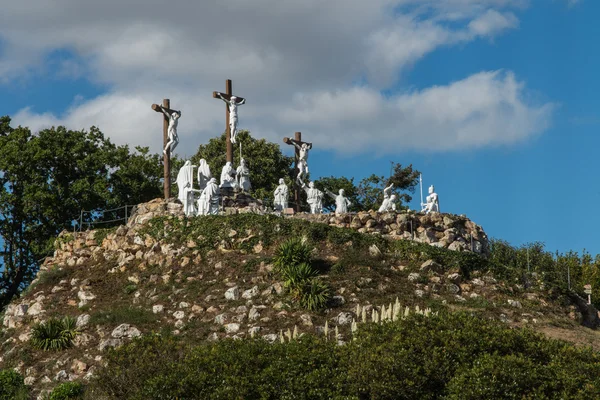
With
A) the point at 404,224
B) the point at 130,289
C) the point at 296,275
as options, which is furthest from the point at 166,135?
the point at 296,275

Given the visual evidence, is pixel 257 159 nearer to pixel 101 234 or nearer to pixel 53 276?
pixel 101 234

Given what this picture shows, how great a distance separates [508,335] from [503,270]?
1287cm

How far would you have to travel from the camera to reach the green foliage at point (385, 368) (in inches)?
746

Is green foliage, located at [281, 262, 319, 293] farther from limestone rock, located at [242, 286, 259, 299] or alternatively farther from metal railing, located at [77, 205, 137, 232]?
metal railing, located at [77, 205, 137, 232]

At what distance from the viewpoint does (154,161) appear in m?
49.4

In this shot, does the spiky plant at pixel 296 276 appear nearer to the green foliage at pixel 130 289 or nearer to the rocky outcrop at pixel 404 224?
the green foliage at pixel 130 289

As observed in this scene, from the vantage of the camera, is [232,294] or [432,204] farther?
[432,204]

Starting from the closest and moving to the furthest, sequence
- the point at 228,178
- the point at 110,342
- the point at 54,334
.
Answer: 1. the point at 110,342
2. the point at 54,334
3. the point at 228,178

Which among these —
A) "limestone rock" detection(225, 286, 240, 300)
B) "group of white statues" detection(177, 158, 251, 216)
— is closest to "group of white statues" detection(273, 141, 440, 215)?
"group of white statues" detection(177, 158, 251, 216)

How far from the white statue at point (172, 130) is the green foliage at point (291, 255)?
1080 centimetres

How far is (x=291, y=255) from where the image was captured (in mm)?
A: 31453

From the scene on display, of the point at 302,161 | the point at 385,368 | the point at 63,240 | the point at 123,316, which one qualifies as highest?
the point at 302,161

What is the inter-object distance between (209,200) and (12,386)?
12.2 metres

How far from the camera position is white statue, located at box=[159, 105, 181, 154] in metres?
40.6
